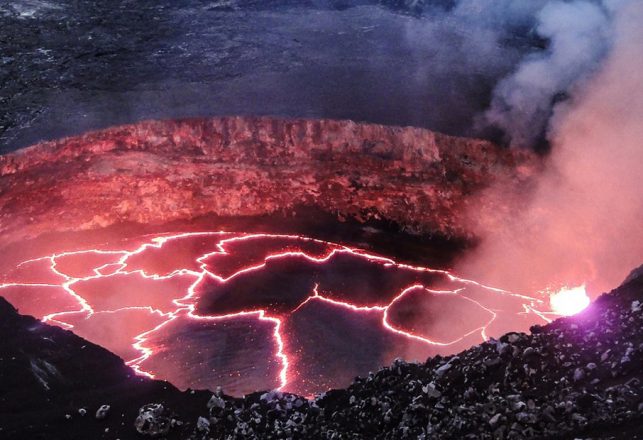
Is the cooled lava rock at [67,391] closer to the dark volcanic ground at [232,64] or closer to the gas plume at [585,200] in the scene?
the dark volcanic ground at [232,64]

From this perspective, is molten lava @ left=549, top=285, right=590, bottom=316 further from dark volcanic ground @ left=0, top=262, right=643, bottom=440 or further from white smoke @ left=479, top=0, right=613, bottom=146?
dark volcanic ground @ left=0, top=262, right=643, bottom=440

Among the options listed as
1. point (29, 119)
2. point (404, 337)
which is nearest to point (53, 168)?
point (29, 119)

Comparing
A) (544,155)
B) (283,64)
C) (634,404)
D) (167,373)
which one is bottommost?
(167,373)

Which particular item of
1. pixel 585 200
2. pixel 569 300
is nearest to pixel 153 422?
pixel 569 300

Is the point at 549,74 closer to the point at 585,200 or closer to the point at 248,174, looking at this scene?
the point at 585,200

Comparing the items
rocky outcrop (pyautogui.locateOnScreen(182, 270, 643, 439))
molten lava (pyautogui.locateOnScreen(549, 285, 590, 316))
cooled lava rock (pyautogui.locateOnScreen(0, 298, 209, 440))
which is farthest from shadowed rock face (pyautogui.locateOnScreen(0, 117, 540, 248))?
rocky outcrop (pyautogui.locateOnScreen(182, 270, 643, 439))

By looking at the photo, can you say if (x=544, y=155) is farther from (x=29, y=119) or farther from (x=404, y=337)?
(x=29, y=119)
